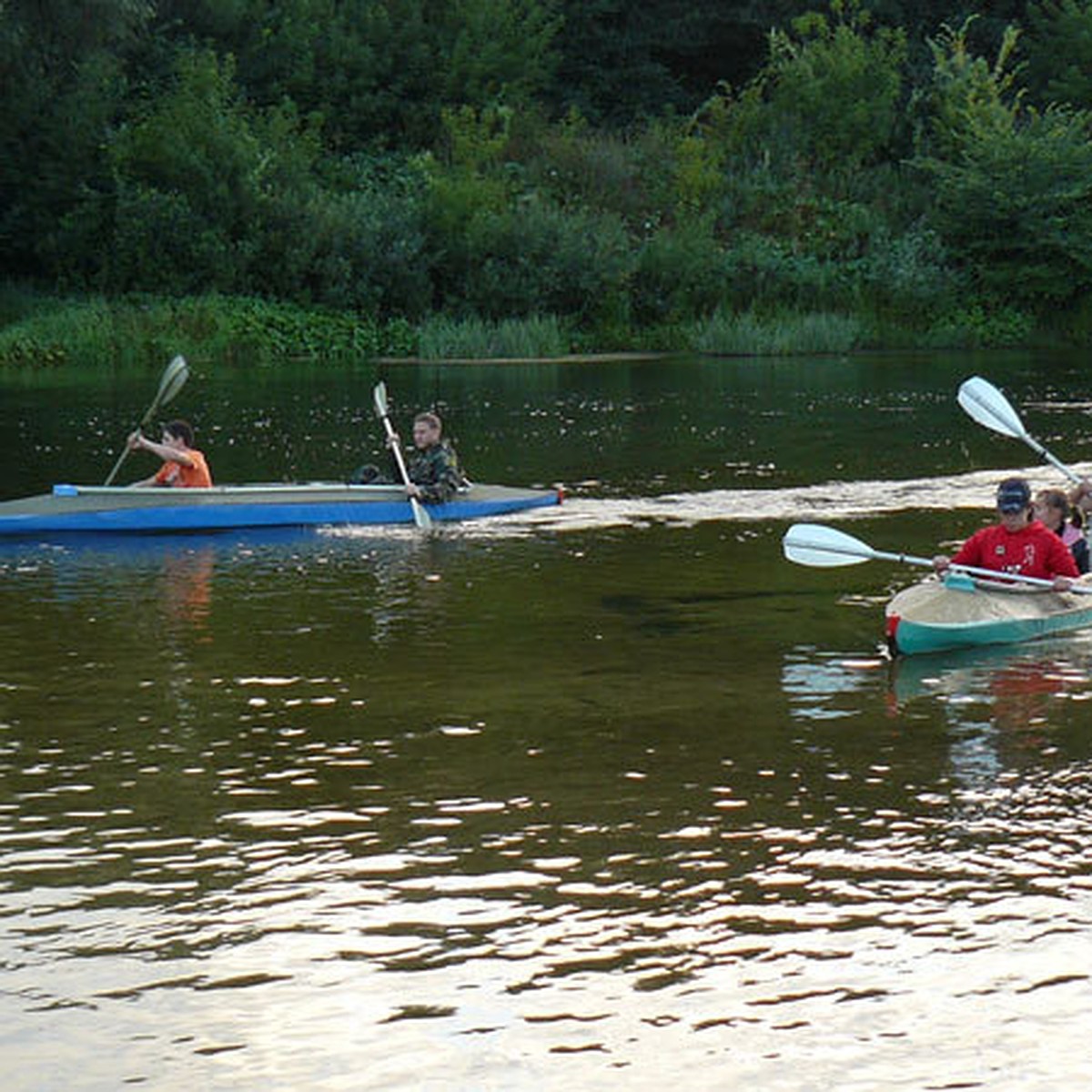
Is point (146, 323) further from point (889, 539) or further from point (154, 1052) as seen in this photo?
point (154, 1052)

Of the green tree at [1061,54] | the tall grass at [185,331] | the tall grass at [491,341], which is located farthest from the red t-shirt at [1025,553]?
the green tree at [1061,54]

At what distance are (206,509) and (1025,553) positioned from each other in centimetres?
769

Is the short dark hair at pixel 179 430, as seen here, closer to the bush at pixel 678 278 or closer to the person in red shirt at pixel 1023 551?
the person in red shirt at pixel 1023 551

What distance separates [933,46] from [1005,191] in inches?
218

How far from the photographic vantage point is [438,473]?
19641mm

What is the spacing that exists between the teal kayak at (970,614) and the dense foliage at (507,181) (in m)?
31.7

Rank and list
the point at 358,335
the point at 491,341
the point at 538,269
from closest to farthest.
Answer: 1. the point at 491,341
2. the point at 358,335
3. the point at 538,269

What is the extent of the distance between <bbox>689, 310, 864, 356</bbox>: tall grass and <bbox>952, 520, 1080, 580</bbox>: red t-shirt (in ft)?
104

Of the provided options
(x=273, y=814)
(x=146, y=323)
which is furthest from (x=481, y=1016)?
(x=146, y=323)

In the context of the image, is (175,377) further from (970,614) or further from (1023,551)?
(970,614)

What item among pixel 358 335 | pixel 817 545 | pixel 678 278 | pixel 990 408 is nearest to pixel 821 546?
pixel 817 545

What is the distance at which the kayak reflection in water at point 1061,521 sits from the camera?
46.6 feet

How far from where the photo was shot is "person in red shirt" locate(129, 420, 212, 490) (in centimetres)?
1875

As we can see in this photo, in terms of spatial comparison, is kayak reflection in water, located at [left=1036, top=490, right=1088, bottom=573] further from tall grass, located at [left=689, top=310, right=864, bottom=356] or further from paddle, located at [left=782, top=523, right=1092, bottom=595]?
tall grass, located at [left=689, top=310, right=864, bottom=356]
